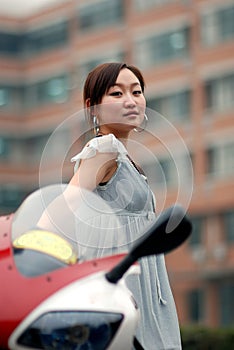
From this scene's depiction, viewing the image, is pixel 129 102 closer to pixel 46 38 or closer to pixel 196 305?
pixel 196 305

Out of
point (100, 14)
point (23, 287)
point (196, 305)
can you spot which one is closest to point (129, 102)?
point (23, 287)

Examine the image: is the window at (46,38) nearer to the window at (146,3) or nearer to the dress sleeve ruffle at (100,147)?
the window at (146,3)

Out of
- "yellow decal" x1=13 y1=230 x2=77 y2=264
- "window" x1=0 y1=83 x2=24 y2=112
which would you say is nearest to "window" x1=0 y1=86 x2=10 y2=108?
"window" x1=0 y1=83 x2=24 y2=112

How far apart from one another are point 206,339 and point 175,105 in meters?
39.6

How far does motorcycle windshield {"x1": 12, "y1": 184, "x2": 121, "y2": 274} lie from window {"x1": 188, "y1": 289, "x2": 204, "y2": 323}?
4513cm

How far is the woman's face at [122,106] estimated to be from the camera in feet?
11.2

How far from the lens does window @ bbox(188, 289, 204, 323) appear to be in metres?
48.5

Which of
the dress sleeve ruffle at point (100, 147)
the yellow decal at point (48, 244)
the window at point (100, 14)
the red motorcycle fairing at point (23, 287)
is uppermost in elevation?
the window at point (100, 14)

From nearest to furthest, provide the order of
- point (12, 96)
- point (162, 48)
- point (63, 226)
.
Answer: point (63, 226) → point (162, 48) → point (12, 96)

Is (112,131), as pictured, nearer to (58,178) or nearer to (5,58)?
(58,178)

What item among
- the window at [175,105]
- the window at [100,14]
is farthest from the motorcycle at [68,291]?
the window at [100,14]

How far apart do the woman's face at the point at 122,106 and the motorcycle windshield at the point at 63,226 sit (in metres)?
0.37

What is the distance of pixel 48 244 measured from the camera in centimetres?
271

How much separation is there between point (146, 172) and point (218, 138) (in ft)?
144
